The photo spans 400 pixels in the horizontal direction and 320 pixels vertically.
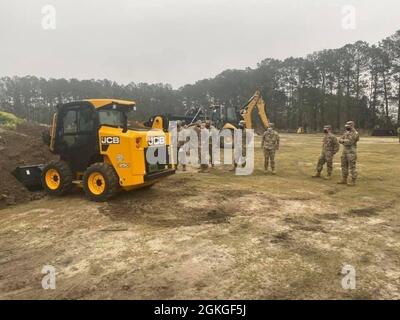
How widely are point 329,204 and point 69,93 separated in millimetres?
81544

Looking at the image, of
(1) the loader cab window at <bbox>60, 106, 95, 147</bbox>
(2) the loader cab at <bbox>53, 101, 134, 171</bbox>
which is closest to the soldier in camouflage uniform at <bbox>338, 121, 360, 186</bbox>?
(2) the loader cab at <bbox>53, 101, 134, 171</bbox>

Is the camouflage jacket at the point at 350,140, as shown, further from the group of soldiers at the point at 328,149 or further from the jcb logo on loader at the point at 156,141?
the jcb logo on loader at the point at 156,141

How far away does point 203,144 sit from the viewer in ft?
49.9

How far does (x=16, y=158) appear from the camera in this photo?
44.2ft

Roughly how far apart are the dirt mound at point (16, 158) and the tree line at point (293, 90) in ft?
97.2

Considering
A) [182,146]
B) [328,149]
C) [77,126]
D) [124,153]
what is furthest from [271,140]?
[77,126]

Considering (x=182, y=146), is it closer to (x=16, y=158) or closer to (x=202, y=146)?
(x=202, y=146)

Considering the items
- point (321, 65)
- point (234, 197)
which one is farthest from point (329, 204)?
point (321, 65)

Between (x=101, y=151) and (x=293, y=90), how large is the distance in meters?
63.3

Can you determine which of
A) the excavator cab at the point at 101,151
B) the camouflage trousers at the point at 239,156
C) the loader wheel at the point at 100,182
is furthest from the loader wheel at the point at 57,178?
the camouflage trousers at the point at 239,156

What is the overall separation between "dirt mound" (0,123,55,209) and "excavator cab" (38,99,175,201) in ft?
3.14

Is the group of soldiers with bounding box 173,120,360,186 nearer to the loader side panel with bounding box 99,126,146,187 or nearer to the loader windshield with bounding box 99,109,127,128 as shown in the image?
the loader windshield with bounding box 99,109,127,128

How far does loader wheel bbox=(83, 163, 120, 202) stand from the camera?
873 centimetres
